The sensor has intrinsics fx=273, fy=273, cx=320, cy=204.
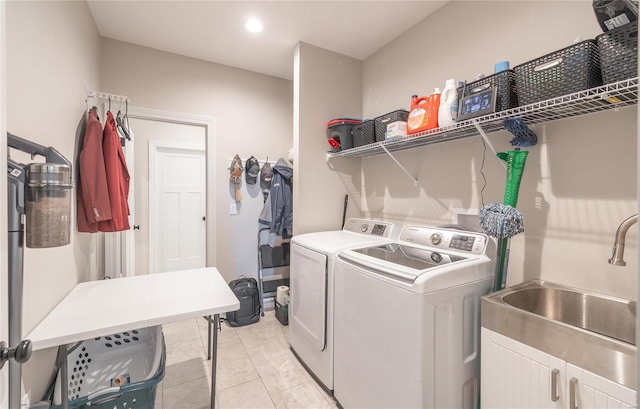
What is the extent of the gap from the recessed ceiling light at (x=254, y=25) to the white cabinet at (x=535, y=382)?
267 centimetres

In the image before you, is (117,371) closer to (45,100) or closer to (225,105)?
(45,100)

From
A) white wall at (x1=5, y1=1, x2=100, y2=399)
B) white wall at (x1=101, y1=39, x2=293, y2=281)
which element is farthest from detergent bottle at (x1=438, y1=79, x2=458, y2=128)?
white wall at (x1=101, y1=39, x2=293, y2=281)

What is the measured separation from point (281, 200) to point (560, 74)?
8.20ft

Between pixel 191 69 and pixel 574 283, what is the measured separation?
359 cm

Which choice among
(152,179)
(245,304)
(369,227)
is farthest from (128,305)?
(152,179)

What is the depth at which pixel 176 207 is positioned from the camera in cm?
388

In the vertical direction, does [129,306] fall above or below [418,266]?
below

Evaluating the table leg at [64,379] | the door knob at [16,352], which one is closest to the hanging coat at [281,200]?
the table leg at [64,379]

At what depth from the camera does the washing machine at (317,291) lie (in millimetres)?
1786

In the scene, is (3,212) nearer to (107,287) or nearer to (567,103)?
(107,287)

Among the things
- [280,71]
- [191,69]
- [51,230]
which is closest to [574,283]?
[51,230]

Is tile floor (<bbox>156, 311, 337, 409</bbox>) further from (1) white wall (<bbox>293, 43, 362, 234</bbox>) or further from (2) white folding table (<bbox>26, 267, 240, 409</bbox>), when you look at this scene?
(1) white wall (<bbox>293, 43, 362, 234</bbox>)

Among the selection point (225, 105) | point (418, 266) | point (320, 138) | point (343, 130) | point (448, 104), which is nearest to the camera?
point (418, 266)

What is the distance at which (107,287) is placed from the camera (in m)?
1.68
